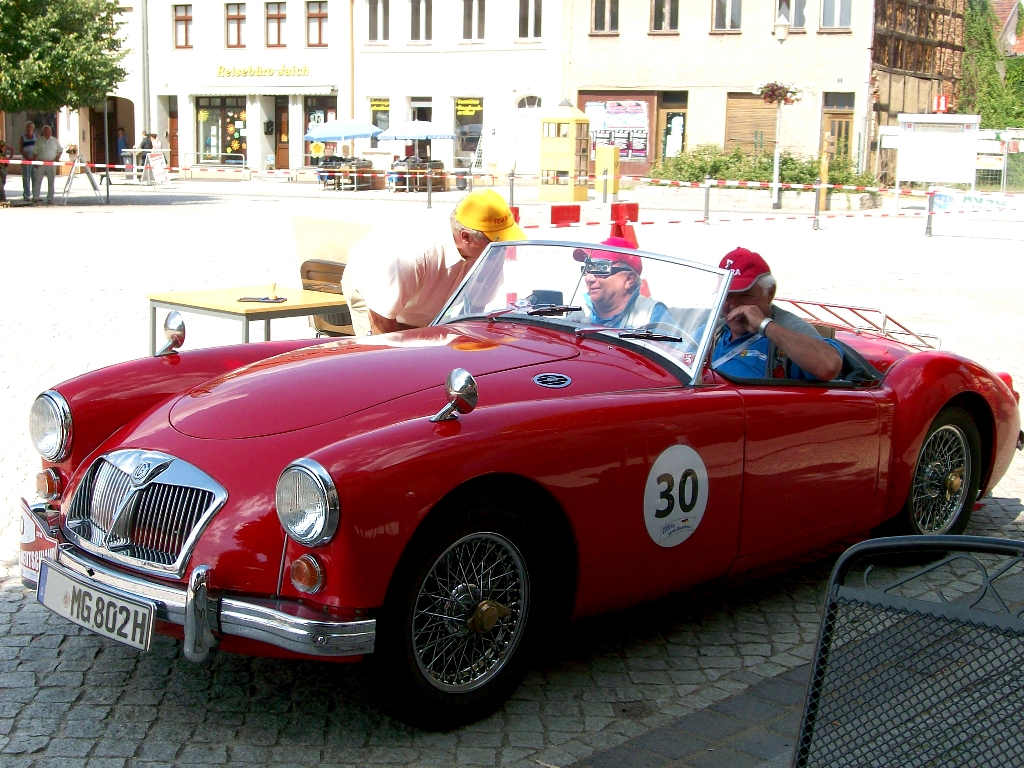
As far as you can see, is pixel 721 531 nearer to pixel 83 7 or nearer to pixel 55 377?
pixel 55 377

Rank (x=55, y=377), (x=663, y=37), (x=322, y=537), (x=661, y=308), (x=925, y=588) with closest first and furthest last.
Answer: (x=322, y=537), (x=661, y=308), (x=925, y=588), (x=55, y=377), (x=663, y=37)

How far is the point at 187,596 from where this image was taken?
3.34 metres

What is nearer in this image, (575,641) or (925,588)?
(575,641)

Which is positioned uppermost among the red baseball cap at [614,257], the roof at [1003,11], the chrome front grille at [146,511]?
the roof at [1003,11]

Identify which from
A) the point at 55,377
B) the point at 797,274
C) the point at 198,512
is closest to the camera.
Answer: the point at 198,512

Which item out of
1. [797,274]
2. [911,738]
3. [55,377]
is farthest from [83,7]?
[911,738]

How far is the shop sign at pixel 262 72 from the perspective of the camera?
50.2m

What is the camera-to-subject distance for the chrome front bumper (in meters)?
3.27

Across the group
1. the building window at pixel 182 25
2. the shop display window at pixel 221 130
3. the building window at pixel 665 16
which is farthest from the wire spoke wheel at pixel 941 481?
the building window at pixel 182 25

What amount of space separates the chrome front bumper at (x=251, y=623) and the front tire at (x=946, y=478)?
277 centimetres

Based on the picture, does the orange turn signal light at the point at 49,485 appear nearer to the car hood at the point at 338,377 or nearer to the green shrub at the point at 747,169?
the car hood at the point at 338,377

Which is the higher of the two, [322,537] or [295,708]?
[322,537]

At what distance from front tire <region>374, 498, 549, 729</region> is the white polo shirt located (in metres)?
2.70

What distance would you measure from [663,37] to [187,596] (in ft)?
143
